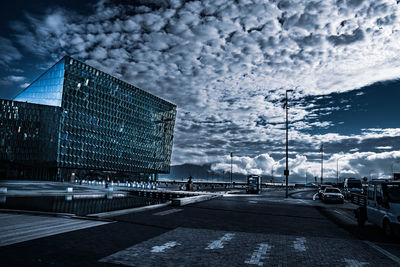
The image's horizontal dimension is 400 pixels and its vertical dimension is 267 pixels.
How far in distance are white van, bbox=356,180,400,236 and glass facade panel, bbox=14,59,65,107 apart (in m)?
69.7

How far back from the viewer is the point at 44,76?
238ft

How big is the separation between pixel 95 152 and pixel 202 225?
70.4 metres

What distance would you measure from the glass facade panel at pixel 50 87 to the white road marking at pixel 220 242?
67901 mm

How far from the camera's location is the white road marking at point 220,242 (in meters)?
8.75

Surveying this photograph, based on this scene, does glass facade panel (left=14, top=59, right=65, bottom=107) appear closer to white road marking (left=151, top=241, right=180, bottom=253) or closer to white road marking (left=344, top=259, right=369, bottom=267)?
white road marking (left=151, top=241, right=180, bottom=253)

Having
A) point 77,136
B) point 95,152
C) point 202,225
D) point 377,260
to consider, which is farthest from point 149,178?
point 377,260

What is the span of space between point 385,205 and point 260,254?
6.20 meters

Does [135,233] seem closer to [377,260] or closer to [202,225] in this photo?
[202,225]

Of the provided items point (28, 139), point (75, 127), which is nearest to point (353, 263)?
point (28, 139)

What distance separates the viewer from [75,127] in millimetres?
71188

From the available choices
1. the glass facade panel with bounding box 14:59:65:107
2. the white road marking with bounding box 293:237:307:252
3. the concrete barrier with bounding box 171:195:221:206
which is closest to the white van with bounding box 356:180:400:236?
the white road marking with bounding box 293:237:307:252

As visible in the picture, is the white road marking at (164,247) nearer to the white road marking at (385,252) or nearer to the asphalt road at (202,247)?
the asphalt road at (202,247)

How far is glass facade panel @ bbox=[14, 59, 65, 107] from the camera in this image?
225ft

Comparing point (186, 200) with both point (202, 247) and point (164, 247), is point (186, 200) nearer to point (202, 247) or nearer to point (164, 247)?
point (202, 247)
